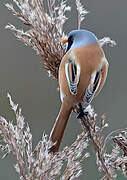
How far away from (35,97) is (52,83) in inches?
10.9

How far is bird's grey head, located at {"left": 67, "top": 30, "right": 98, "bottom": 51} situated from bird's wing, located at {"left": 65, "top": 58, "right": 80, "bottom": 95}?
0.12m

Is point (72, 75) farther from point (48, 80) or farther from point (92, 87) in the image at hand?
point (48, 80)

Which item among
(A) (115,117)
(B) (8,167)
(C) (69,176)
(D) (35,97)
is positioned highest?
(D) (35,97)

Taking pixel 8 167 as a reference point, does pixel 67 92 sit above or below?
below

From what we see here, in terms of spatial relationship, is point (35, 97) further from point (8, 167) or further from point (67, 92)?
point (67, 92)

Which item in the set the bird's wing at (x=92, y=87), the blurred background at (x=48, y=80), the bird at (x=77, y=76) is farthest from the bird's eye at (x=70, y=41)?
the blurred background at (x=48, y=80)

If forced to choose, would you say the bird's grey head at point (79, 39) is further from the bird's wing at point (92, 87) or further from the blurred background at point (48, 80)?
the blurred background at point (48, 80)

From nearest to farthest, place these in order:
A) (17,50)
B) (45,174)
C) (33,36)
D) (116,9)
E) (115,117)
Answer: (45,174) < (33,36) < (115,117) < (17,50) < (116,9)

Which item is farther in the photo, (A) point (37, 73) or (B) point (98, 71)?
(A) point (37, 73)

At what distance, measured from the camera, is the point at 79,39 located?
253 centimetres

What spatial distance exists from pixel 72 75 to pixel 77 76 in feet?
0.08

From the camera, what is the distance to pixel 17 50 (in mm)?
5691

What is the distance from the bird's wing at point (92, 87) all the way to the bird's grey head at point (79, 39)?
19 cm

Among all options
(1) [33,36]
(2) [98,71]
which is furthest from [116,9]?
(1) [33,36]
